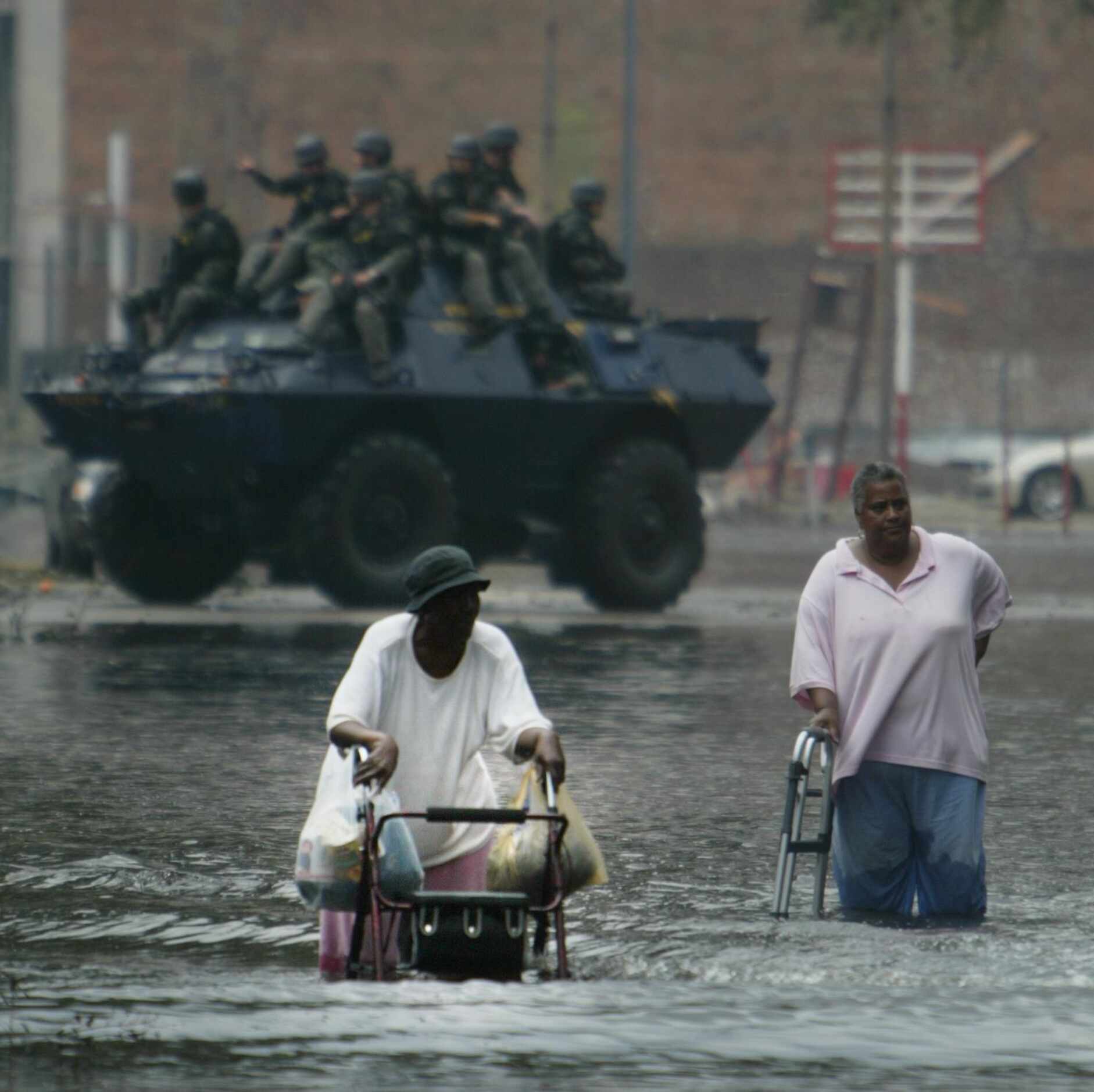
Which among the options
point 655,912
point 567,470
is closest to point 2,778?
point 655,912

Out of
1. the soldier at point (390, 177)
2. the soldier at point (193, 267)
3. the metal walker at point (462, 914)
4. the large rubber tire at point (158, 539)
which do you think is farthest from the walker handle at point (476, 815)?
the soldier at point (193, 267)

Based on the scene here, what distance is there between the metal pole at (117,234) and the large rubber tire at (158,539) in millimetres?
19869

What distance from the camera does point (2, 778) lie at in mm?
11625

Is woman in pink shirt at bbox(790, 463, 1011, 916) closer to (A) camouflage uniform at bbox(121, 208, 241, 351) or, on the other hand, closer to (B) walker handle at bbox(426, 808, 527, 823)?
(B) walker handle at bbox(426, 808, 527, 823)

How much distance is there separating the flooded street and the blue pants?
0.14 m

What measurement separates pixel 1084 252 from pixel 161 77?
1845 cm

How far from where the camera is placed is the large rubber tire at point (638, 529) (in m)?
21.2

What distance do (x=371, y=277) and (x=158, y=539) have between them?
252cm

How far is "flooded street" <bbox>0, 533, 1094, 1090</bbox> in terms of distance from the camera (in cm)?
652

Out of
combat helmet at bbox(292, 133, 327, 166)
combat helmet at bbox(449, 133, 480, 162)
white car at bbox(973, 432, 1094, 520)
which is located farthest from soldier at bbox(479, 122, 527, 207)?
white car at bbox(973, 432, 1094, 520)

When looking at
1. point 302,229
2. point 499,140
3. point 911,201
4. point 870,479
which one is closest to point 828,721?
point 870,479

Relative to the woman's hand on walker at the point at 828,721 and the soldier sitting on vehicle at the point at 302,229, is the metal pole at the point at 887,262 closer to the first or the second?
the soldier sitting on vehicle at the point at 302,229

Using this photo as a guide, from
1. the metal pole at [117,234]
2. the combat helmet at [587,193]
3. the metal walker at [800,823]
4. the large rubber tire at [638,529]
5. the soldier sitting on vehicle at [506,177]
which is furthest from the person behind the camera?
the metal pole at [117,234]

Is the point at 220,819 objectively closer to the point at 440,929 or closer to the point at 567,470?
the point at 440,929
